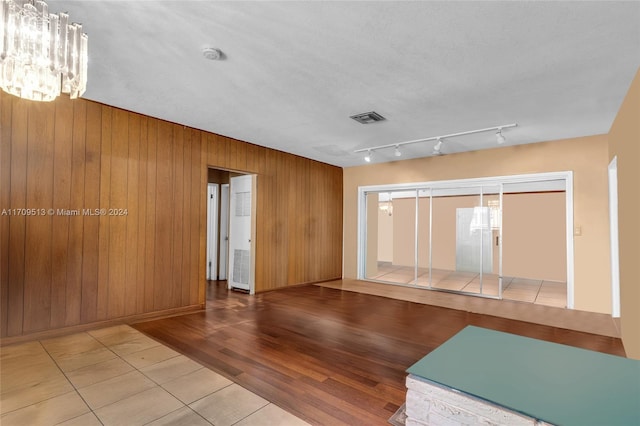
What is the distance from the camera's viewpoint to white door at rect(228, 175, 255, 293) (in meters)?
6.14

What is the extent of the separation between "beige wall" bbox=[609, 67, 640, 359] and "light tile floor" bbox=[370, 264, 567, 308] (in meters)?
2.46

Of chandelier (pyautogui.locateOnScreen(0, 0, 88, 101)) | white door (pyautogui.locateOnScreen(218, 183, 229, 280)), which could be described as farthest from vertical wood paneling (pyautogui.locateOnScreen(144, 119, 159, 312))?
white door (pyautogui.locateOnScreen(218, 183, 229, 280))

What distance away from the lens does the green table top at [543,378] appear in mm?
1048

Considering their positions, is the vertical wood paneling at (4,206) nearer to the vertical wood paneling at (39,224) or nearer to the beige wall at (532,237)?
the vertical wood paneling at (39,224)

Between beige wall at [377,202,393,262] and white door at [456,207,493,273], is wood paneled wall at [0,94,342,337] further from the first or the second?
white door at [456,207,493,273]

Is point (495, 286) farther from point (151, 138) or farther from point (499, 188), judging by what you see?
point (151, 138)

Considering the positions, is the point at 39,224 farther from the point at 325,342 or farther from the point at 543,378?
the point at 543,378

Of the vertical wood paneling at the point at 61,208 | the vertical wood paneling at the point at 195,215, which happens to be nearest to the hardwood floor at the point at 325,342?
the vertical wood paneling at the point at 195,215

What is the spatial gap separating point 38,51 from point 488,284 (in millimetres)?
7959

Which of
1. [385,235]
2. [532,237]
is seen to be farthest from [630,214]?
[385,235]

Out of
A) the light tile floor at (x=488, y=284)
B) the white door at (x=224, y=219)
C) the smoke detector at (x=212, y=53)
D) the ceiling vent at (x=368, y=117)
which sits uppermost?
the smoke detector at (x=212, y=53)

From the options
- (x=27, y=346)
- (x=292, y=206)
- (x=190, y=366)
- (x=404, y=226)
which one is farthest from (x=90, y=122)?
(x=404, y=226)

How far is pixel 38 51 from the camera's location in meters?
1.88

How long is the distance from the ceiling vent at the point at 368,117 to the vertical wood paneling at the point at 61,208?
3705 mm
